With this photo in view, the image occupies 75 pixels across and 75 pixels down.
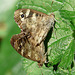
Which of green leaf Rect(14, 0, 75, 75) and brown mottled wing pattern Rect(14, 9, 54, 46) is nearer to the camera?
green leaf Rect(14, 0, 75, 75)

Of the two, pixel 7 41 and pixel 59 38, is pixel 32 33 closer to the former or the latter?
pixel 59 38

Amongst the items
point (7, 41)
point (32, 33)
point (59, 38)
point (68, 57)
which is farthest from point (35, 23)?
point (7, 41)

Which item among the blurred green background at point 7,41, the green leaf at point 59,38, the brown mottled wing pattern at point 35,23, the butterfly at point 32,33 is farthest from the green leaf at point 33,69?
the blurred green background at point 7,41

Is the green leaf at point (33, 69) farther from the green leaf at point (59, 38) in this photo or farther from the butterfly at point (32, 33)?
the butterfly at point (32, 33)

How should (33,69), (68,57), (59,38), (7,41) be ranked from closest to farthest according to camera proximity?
(68,57)
(59,38)
(33,69)
(7,41)

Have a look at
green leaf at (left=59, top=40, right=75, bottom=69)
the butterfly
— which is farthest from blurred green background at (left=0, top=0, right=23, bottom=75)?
green leaf at (left=59, top=40, right=75, bottom=69)

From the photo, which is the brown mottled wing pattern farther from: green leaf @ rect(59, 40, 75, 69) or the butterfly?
green leaf @ rect(59, 40, 75, 69)

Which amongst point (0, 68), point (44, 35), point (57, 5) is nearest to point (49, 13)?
point (57, 5)

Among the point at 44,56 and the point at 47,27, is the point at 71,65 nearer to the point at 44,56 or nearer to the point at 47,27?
the point at 44,56
